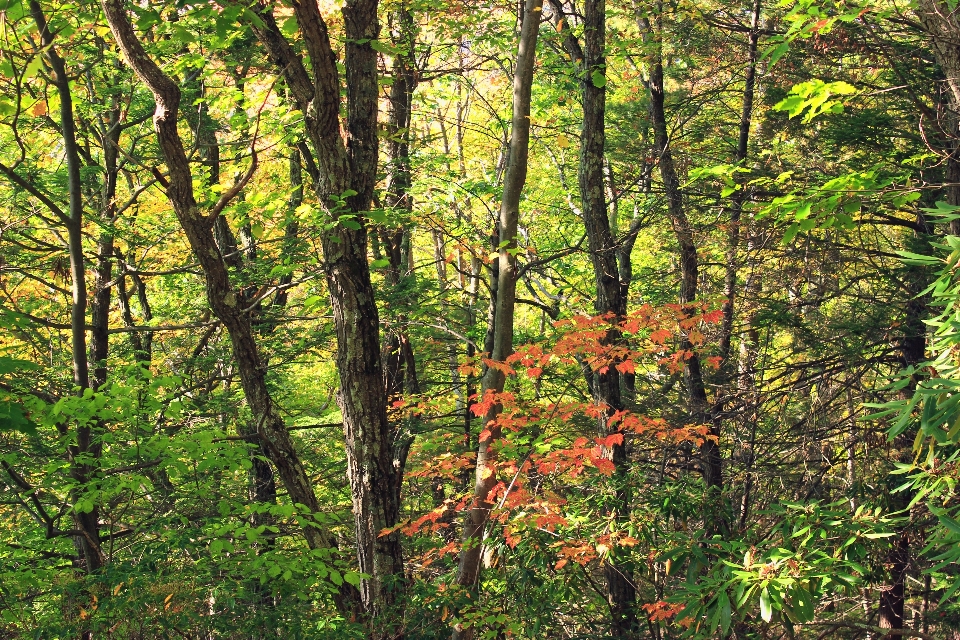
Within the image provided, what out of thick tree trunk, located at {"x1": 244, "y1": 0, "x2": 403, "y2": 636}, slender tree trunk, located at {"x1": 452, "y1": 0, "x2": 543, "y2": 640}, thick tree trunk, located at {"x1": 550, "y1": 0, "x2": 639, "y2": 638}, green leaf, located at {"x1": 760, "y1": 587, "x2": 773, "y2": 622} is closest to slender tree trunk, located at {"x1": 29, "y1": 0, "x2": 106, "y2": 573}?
thick tree trunk, located at {"x1": 244, "y1": 0, "x2": 403, "y2": 636}

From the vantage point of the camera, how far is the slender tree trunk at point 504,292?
5.01 m

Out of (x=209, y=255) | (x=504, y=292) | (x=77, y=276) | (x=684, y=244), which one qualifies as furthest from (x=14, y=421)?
(x=684, y=244)

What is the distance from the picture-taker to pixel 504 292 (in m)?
5.21

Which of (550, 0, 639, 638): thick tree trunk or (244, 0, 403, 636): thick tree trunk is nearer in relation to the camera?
(244, 0, 403, 636): thick tree trunk

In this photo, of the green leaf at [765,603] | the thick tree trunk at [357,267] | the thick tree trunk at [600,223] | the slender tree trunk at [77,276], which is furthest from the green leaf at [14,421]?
the thick tree trunk at [600,223]

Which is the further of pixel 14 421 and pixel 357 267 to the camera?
pixel 357 267

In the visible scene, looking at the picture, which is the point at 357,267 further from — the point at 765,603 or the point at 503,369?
the point at 765,603

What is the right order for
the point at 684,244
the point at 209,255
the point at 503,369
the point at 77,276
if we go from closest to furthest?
the point at 503,369, the point at 209,255, the point at 77,276, the point at 684,244

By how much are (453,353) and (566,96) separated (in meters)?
4.30

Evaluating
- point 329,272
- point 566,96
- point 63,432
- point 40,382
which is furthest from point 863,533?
point 40,382

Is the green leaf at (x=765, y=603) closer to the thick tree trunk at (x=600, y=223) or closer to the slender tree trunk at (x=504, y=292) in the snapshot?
the slender tree trunk at (x=504, y=292)

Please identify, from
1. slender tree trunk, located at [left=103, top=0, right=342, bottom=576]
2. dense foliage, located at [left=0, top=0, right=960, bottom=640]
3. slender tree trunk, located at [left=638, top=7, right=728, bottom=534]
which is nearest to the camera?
dense foliage, located at [left=0, top=0, right=960, bottom=640]

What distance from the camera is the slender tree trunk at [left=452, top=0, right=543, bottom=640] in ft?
16.4

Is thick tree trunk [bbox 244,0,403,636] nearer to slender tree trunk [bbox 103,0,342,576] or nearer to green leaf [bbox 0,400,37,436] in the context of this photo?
slender tree trunk [bbox 103,0,342,576]
